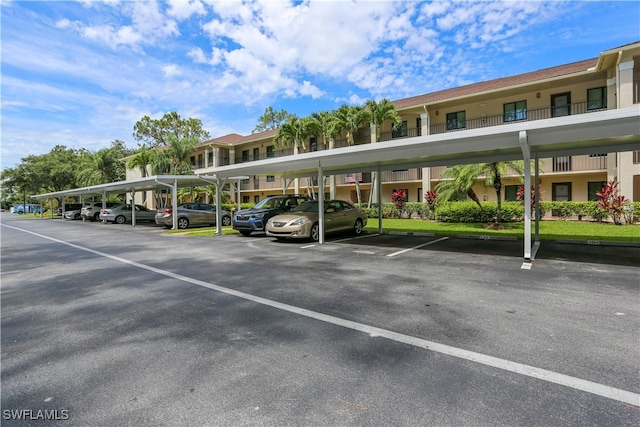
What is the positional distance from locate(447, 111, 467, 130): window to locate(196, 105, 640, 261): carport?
11.4 meters

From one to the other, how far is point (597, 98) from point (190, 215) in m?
22.6

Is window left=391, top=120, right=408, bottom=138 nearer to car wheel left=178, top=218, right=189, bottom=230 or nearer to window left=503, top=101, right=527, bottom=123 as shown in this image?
window left=503, top=101, right=527, bottom=123

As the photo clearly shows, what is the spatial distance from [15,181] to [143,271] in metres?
55.4

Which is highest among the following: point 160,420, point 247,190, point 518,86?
point 518,86

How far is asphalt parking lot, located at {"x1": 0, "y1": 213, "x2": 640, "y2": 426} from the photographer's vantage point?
2.37 metres

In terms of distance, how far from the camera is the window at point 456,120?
71.3ft

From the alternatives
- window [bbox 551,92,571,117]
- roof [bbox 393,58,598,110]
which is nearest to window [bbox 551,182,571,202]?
window [bbox 551,92,571,117]

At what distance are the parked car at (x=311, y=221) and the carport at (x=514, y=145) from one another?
0.50 metres

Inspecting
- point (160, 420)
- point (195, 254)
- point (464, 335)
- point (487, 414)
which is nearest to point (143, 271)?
point (195, 254)

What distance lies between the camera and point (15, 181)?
46.6 meters

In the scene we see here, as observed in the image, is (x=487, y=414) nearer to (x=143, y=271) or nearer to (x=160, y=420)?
(x=160, y=420)

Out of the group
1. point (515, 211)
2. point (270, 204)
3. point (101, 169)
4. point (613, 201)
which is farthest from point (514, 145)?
point (101, 169)

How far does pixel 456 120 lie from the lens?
872 inches

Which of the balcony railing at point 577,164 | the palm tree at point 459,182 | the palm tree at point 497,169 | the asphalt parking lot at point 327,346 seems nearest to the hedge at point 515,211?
the palm tree at point 459,182
